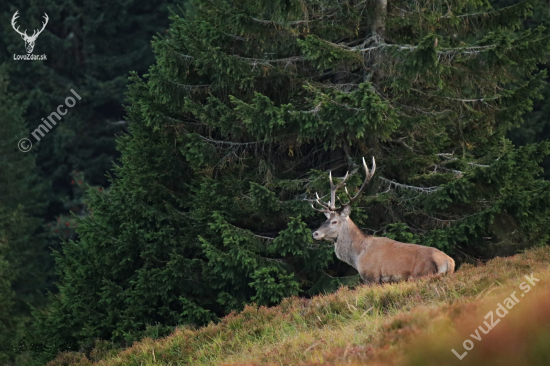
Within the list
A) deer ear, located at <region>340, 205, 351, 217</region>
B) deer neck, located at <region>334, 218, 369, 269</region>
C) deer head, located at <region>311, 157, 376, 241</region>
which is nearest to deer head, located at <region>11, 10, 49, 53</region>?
deer head, located at <region>311, 157, 376, 241</region>

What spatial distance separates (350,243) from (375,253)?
0.88 m

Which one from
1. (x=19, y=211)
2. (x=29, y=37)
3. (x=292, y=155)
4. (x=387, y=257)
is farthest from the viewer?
(x=29, y=37)

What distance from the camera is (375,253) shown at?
1058 cm

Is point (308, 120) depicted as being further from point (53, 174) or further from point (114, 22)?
point (114, 22)

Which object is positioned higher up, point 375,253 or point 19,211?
point 375,253

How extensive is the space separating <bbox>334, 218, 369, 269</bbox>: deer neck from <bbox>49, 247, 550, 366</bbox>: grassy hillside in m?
1.37

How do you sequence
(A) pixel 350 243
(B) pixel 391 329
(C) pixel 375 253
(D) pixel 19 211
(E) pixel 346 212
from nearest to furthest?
(B) pixel 391 329 < (C) pixel 375 253 < (A) pixel 350 243 < (E) pixel 346 212 < (D) pixel 19 211

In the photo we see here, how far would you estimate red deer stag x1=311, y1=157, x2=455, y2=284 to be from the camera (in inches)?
385

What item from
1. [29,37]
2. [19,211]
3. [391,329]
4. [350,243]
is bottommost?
[19,211]

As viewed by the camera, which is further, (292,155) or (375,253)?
(292,155)

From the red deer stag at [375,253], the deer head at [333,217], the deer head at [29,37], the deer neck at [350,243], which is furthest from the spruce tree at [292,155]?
the deer head at [29,37]

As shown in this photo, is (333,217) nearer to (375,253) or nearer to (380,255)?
(375,253)

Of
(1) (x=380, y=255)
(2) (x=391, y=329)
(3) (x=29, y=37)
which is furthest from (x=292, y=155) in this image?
(3) (x=29, y=37)

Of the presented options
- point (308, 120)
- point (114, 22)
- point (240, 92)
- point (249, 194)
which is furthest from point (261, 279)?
point (114, 22)
